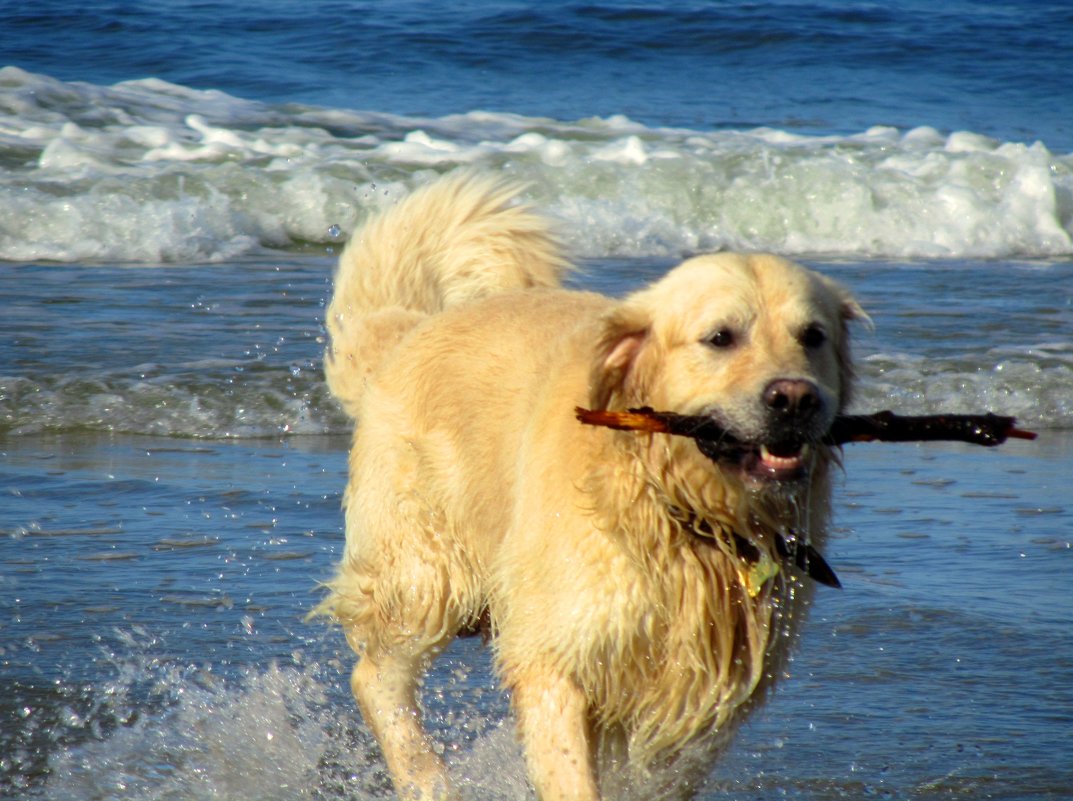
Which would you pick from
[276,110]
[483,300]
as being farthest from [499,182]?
[276,110]

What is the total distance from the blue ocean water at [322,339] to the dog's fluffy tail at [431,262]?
0.33 m

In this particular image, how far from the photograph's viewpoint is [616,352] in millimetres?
3150

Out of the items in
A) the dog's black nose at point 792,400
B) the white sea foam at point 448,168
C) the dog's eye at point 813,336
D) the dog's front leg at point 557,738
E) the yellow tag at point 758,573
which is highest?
the dog's eye at point 813,336

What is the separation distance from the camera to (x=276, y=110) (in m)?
14.8

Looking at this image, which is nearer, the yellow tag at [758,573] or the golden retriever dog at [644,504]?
the golden retriever dog at [644,504]

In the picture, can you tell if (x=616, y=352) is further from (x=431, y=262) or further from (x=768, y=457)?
(x=431, y=262)

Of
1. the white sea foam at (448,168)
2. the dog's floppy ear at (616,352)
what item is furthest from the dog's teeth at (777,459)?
the white sea foam at (448,168)

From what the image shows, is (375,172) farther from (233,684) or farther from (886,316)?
(233,684)

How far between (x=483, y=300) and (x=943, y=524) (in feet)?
7.54

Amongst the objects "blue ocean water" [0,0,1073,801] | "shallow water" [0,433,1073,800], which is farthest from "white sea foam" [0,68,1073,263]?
"shallow water" [0,433,1073,800]

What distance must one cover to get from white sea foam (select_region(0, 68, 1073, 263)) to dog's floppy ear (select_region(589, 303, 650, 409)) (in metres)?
7.30

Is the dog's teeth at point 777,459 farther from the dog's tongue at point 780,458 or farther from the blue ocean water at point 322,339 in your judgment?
the blue ocean water at point 322,339

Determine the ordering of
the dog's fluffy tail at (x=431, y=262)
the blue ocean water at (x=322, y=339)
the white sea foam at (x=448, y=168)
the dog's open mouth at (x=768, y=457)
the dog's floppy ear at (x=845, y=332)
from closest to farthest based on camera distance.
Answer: the dog's open mouth at (x=768, y=457) < the dog's floppy ear at (x=845, y=332) < the blue ocean water at (x=322, y=339) < the dog's fluffy tail at (x=431, y=262) < the white sea foam at (x=448, y=168)

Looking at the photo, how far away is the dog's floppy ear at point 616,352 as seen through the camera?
Answer: 10.2 ft
